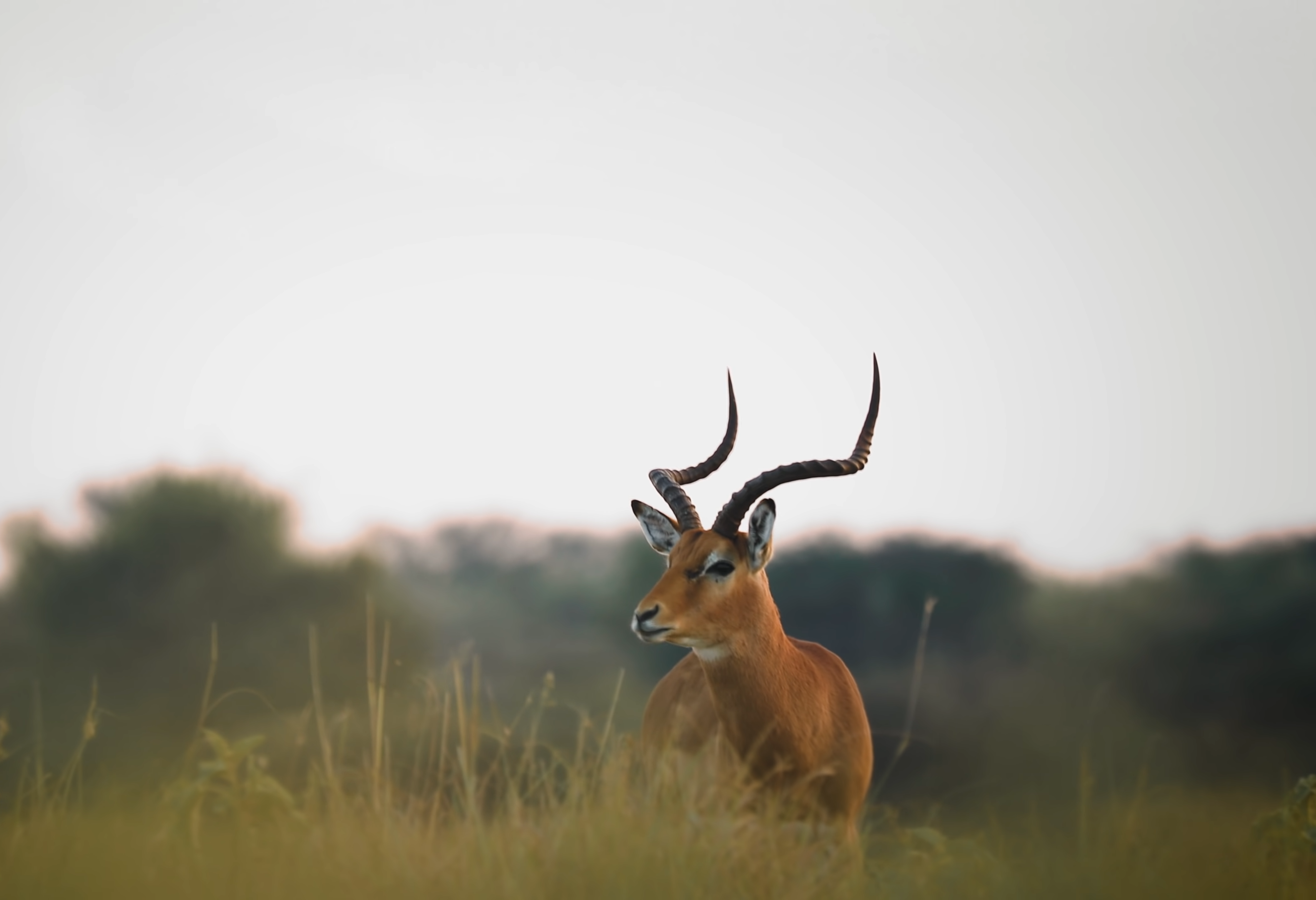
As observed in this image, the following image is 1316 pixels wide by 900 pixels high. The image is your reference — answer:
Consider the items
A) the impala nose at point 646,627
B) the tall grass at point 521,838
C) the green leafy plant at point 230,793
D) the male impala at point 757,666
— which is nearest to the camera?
the tall grass at point 521,838

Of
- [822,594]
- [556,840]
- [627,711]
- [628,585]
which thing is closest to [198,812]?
[556,840]

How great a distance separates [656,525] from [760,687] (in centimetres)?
157

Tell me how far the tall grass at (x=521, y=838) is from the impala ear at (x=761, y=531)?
71.8 inches

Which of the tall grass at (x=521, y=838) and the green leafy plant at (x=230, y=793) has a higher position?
the green leafy plant at (x=230, y=793)

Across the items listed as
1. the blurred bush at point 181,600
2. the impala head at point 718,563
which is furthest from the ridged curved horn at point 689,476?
the blurred bush at point 181,600

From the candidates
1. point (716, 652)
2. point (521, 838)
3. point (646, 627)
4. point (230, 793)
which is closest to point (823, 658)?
point (716, 652)

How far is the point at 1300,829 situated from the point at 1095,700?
2336 millimetres

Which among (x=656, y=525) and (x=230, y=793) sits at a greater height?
(x=656, y=525)

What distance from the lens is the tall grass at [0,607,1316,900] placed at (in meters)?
4.48

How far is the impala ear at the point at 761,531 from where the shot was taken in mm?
7562

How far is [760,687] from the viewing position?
24.0 feet

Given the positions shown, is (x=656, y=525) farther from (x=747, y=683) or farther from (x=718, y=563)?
(x=747, y=683)

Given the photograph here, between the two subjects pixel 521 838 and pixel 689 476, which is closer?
pixel 521 838

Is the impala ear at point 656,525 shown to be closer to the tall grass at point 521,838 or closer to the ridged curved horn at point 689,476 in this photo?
the ridged curved horn at point 689,476
